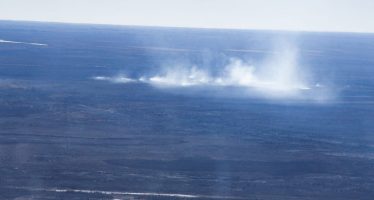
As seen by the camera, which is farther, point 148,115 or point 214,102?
point 214,102

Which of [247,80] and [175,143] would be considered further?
[247,80]

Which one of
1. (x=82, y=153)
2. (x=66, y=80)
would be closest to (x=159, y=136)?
(x=82, y=153)

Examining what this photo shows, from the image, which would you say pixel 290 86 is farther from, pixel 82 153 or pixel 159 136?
pixel 82 153

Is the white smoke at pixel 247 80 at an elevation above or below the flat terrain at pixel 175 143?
above

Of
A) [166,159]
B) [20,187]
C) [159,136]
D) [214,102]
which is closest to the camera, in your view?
[20,187]

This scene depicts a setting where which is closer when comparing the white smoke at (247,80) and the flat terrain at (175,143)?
the flat terrain at (175,143)

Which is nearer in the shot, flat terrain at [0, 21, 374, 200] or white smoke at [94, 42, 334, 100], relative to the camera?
flat terrain at [0, 21, 374, 200]

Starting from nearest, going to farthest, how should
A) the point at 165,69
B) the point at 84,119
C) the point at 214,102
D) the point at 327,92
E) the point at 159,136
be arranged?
the point at 159,136 < the point at 84,119 < the point at 214,102 < the point at 327,92 < the point at 165,69

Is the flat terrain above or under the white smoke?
under

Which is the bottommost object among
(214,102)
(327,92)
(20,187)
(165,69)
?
(20,187)

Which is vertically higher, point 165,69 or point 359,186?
point 165,69

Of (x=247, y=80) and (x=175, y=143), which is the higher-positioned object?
(x=247, y=80)
